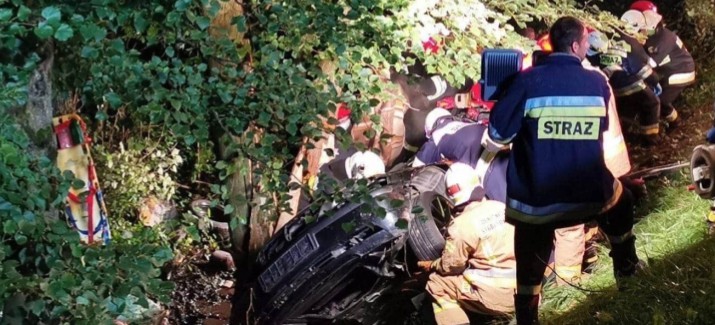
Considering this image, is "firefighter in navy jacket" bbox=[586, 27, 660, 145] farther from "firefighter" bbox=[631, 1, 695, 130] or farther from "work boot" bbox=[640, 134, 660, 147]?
"firefighter" bbox=[631, 1, 695, 130]

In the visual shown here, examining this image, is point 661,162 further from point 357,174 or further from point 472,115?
point 357,174

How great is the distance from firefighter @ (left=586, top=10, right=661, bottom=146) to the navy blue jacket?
302 cm

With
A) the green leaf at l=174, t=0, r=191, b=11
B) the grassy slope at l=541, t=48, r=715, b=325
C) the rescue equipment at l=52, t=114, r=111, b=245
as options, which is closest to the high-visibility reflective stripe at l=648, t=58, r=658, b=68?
the grassy slope at l=541, t=48, r=715, b=325

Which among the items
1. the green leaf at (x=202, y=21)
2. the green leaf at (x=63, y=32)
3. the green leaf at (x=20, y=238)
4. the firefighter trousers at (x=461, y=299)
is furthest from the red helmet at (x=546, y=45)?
the green leaf at (x=20, y=238)

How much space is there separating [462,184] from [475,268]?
53cm

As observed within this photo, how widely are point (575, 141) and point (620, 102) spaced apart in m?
3.68

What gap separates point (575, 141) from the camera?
11.7 ft

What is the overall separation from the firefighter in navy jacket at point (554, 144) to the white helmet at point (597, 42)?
2408 millimetres

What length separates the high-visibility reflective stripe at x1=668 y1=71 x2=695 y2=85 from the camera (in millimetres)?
7211

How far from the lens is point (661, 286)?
11.5 ft

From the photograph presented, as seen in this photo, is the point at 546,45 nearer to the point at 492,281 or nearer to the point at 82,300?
the point at 492,281

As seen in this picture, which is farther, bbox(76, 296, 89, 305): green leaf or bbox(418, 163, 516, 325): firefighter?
bbox(418, 163, 516, 325): firefighter

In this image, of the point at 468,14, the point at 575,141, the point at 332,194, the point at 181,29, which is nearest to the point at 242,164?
the point at 332,194

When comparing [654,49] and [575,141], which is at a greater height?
[654,49]
